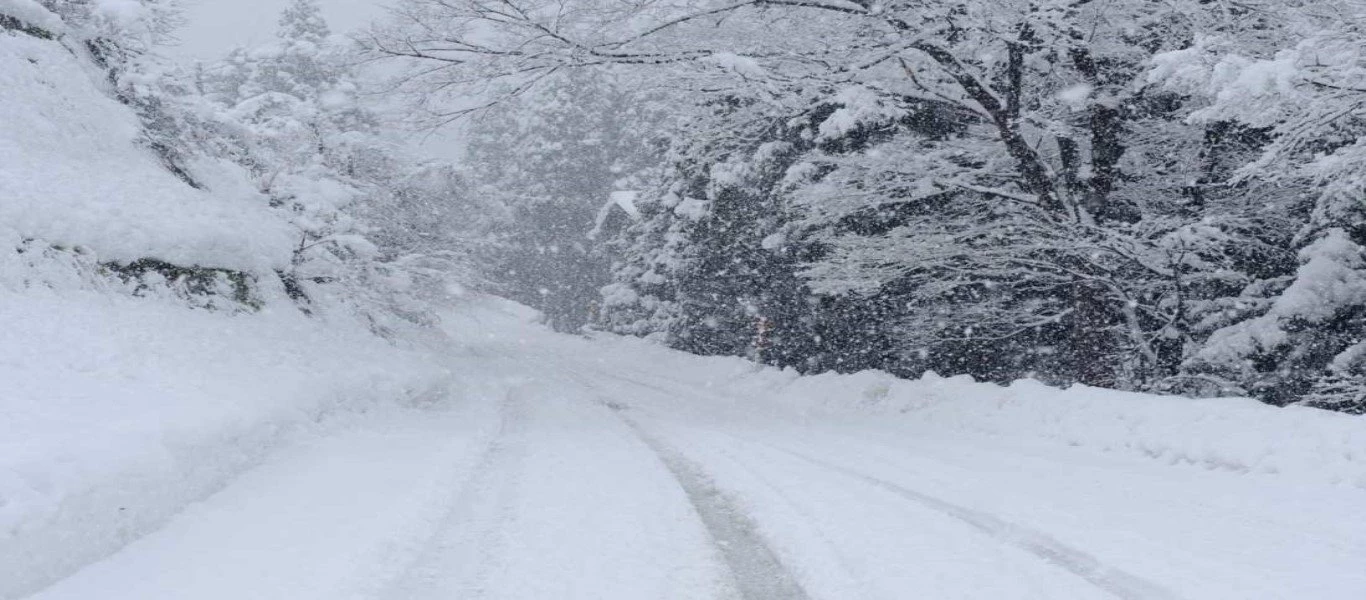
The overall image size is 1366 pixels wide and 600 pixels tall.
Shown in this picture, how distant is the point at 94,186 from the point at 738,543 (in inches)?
422

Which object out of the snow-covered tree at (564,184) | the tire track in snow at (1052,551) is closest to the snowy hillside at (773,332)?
the tire track in snow at (1052,551)

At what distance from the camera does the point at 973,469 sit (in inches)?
272

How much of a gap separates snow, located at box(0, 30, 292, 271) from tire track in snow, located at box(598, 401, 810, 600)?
26.9ft

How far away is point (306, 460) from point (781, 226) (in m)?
12.9

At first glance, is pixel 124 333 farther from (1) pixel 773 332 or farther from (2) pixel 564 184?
(2) pixel 564 184

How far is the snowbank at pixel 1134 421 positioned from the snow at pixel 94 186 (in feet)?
28.9

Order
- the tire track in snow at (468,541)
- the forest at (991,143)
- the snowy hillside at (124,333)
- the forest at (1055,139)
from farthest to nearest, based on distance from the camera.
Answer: the forest at (991,143), the forest at (1055,139), the snowy hillside at (124,333), the tire track in snow at (468,541)

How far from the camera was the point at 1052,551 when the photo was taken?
4.39 m

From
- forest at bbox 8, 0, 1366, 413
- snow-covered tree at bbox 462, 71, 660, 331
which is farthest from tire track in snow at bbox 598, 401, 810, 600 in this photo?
snow-covered tree at bbox 462, 71, 660, 331

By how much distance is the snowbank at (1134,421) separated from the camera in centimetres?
615

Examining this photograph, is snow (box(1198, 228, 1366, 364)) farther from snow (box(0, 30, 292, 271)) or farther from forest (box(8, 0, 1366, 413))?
snow (box(0, 30, 292, 271))

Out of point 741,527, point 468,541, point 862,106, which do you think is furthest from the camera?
point 862,106

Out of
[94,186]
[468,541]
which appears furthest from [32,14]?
[468,541]

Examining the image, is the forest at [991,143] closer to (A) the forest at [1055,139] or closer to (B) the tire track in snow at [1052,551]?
(A) the forest at [1055,139]
